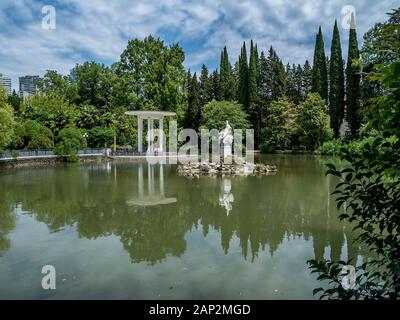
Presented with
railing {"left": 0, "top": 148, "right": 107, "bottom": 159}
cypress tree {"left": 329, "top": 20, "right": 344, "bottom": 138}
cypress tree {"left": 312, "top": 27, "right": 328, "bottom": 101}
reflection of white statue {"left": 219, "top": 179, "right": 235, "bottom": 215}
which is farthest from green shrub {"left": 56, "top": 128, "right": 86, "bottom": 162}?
cypress tree {"left": 312, "top": 27, "right": 328, "bottom": 101}

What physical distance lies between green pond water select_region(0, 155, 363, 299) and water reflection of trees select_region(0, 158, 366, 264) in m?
0.02

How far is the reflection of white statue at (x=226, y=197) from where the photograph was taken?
9.06 meters

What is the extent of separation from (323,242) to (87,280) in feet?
12.8

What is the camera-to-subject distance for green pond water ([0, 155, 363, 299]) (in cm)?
409

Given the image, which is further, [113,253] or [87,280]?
[113,253]

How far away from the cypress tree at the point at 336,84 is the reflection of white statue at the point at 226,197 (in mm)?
25070

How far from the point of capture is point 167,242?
600 cm

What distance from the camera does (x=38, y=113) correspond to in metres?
28.1

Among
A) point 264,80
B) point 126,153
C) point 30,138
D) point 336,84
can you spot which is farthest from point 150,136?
point 264,80

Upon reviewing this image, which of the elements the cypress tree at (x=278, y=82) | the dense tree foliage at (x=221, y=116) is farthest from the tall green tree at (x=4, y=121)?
the cypress tree at (x=278, y=82)

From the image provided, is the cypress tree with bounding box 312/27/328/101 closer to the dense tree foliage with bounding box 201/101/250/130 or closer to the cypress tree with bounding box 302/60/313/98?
the cypress tree with bounding box 302/60/313/98
